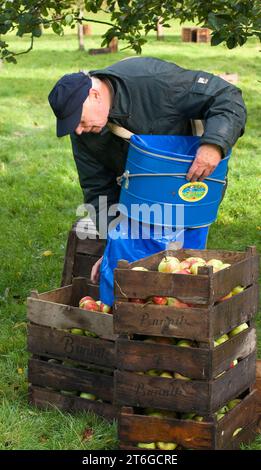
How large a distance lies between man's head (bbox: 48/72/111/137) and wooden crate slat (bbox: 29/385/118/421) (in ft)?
4.73

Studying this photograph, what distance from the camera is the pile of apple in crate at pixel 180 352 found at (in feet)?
11.8

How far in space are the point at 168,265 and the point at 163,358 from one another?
1.44 feet

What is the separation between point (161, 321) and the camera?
365cm

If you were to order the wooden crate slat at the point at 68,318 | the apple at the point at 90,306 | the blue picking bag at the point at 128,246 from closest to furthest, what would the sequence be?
the wooden crate slat at the point at 68,318 → the blue picking bag at the point at 128,246 → the apple at the point at 90,306

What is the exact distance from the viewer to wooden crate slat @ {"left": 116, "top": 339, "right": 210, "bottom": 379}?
11.9 feet

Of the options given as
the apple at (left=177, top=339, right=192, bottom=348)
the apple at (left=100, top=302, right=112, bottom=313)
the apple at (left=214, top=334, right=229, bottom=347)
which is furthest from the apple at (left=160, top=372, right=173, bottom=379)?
the apple at (left=100, top=302, right=112, bottom=313)

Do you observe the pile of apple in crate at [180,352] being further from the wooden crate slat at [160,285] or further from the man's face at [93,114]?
the man's face at [93,114]

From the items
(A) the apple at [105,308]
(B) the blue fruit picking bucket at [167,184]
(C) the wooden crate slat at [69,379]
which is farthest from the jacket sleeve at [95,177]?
(C) the wooden crate slat at [69,379]

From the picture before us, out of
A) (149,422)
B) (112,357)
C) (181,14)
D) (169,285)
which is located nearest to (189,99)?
(169,285)

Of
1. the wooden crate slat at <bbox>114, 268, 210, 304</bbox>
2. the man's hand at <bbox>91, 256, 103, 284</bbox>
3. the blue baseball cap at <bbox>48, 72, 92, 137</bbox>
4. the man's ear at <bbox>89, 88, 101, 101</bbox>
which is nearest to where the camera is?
the wooden crate slat at <bbox>114, 268, 210, 304</bbox>

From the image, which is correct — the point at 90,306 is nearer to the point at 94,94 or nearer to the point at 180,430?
the point at 180,430

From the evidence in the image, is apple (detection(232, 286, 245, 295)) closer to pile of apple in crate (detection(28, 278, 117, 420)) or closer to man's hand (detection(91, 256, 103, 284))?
pile of apple in crate (detection(28, 278, 117, 420))

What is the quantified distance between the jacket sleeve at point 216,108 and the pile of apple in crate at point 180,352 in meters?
0.63

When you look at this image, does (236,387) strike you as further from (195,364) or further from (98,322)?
(98,322)
